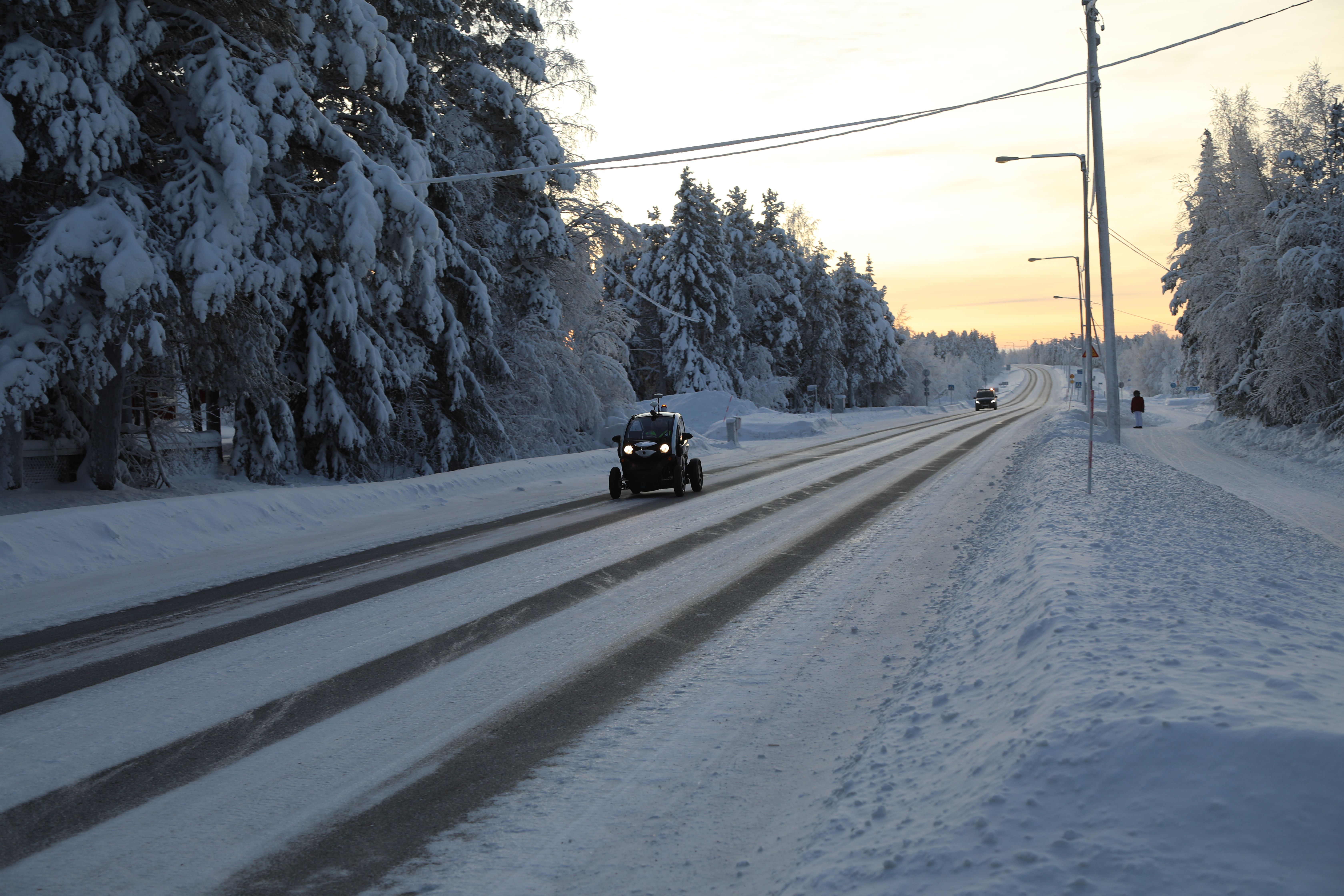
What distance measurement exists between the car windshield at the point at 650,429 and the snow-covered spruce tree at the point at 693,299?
39.9 metres

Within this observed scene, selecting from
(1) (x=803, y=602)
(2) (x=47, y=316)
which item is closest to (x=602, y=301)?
(2) (x=47, y=316)

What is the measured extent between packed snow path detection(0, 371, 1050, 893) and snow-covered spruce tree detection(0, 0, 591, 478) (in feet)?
21.8

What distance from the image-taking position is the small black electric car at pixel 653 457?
17625 mm

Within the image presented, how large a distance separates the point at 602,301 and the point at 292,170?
1813 cm

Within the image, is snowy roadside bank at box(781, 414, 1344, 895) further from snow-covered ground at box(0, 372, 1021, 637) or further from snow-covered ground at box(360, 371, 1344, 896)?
snow-covered ground at box(0, 372, 1021, 637)

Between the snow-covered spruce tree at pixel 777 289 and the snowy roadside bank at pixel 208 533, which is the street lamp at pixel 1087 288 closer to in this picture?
the snowy roadside bank at pixel 208 533

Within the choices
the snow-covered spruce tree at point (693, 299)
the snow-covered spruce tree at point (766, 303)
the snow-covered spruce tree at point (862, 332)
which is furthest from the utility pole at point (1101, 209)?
the snow-covered spruce tree at point (862, 332)

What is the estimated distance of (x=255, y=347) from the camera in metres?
16.3

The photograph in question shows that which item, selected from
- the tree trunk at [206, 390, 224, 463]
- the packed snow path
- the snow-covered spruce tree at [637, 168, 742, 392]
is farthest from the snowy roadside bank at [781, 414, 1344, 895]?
the snow-covered spruce tree at [637, 168, 742, 392]

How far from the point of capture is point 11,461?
54.1 ft

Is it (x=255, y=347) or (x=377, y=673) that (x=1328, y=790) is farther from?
(x=255, y=347)

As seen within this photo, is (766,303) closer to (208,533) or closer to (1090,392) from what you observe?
(1090,392)

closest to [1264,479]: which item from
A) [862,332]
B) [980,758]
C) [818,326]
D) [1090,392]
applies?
[1090,392]

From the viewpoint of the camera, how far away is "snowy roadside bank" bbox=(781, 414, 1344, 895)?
3.05 meters
